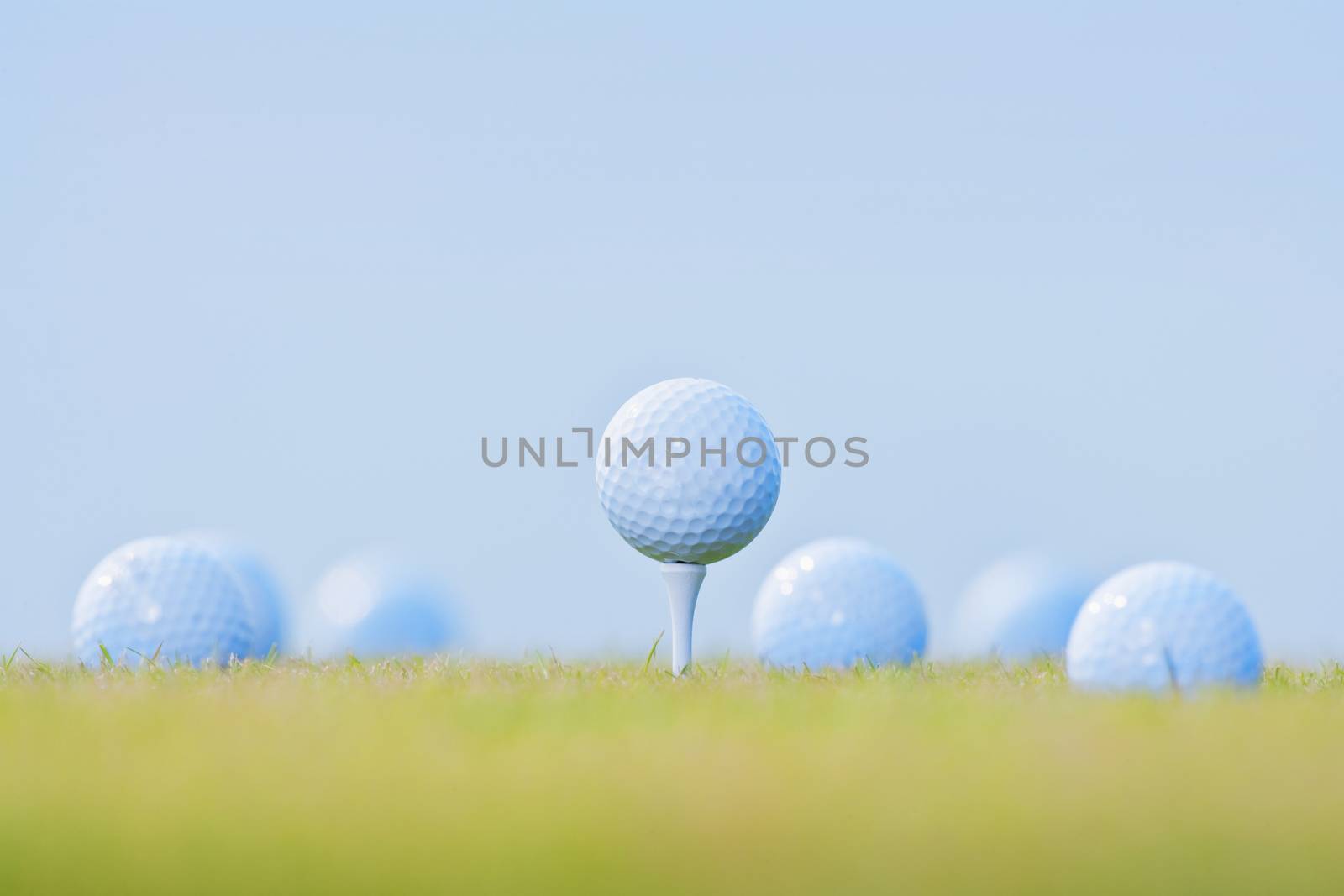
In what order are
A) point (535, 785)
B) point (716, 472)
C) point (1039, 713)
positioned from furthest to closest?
point (716, 472)
point (1039, 713)
point (535, 785)

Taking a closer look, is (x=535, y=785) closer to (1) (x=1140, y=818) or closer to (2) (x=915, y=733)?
(2) (x=915, y=733)

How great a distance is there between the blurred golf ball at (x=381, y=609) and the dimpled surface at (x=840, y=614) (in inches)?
124

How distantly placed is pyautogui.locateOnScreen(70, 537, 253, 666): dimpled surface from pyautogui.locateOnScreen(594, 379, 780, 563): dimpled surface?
2.35 m

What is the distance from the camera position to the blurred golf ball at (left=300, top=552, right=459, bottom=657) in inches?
Result: 382

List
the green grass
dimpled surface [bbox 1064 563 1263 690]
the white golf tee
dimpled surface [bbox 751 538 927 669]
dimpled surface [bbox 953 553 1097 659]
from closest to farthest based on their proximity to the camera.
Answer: the green grass
dimpled surface [bbox 1064 563 1263 690]
the white golf tee
dimpled surface [bbox 751 538 927 669]
dimpled surface [bbox 953 553 1097 659]

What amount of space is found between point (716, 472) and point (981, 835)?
351 cm

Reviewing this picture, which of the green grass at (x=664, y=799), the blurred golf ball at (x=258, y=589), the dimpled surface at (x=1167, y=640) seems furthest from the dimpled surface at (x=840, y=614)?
the blurred golf ball at (x=258, y=589)

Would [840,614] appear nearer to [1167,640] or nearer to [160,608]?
A: [1167,640]

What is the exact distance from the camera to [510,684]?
18.5 ft

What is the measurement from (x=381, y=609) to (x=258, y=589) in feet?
4.70

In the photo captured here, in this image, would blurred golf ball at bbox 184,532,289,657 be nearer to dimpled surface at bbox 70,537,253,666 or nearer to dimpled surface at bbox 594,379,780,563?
Result: dimpled surface at bbox 70,537,253,666

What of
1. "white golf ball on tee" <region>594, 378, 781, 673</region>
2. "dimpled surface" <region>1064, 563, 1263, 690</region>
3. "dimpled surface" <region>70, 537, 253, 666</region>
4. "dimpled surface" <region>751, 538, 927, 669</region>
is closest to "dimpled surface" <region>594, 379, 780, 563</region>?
"white golf ball on tee" <region>594, 378, 781, 673</region>

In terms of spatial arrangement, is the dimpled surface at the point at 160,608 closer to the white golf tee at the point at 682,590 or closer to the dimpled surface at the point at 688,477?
the dimpled surface at the point at 688,477

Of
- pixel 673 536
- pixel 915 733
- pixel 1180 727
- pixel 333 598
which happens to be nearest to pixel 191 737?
pixel 915 733
